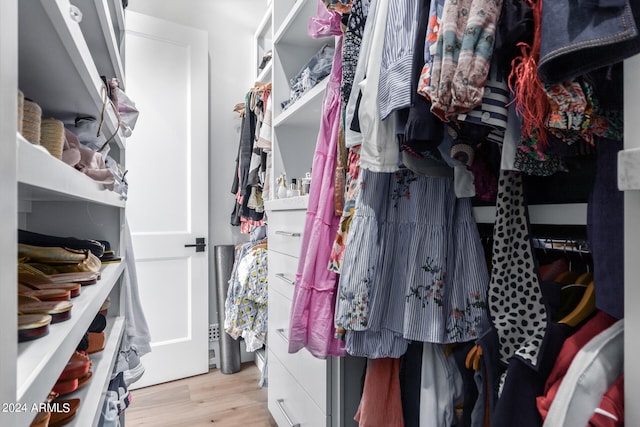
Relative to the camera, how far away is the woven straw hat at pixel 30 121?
0.61m

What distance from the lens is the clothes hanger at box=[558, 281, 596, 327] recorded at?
2.22ft

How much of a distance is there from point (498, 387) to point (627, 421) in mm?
307

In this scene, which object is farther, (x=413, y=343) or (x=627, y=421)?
(x=413, y=343)

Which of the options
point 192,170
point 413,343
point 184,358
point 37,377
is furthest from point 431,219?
point 184,358

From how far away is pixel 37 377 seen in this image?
391mm

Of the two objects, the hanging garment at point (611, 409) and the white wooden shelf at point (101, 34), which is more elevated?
the white wooden shelf at point (101, 34)

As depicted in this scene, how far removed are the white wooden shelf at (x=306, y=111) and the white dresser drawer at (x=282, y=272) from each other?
2.06ft

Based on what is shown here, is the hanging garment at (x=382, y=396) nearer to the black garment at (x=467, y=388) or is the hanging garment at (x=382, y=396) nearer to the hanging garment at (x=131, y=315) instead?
the black garment at (x=467, y=388)

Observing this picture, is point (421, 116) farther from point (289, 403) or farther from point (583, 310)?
point (289, 403)

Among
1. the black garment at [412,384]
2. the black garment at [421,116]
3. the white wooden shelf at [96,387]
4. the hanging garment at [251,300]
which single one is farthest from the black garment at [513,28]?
the hanging garment at [251,300]

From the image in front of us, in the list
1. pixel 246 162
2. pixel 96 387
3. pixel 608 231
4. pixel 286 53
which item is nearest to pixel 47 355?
pixel 96 387

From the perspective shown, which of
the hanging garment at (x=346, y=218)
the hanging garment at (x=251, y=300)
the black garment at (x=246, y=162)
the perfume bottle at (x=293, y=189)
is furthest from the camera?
the black garment at (x=246, y=162)

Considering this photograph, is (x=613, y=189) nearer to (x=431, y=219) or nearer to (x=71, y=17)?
(x=431, y=219)

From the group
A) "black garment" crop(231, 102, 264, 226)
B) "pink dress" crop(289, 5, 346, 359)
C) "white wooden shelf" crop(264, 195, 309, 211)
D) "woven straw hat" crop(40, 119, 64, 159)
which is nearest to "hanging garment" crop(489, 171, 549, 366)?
"pink dress" crop(289, 5, 346, 359)
